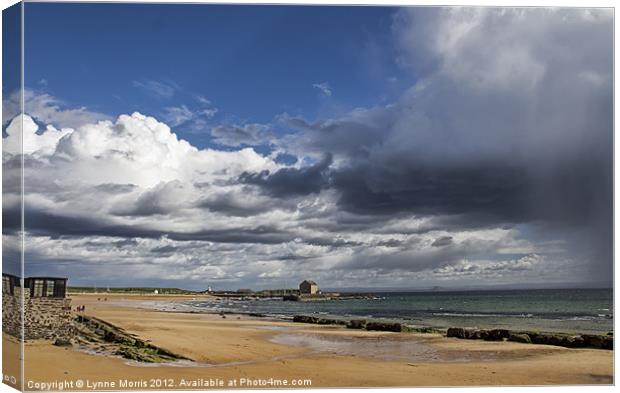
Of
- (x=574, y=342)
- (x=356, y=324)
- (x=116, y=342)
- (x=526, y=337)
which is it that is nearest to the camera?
(x=116, y=342)

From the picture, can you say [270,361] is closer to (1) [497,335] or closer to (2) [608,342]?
(1) [497,335]

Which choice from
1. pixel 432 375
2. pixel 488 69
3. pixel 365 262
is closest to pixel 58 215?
pixel 365 262

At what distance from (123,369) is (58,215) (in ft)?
7.70

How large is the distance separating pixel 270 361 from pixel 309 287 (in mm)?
1445

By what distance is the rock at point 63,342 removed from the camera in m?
10.3

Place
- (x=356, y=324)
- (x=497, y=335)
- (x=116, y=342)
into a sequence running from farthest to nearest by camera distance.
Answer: (x=356, y=324), (x=497, y=335), (x=116, y=342)

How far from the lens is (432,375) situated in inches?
404

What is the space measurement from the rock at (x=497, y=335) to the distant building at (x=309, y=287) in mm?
3678

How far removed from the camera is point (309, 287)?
37.3ft

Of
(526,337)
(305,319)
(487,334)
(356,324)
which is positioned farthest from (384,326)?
(526,337)

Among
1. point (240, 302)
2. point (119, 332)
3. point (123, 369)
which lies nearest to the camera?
point (123, 369)

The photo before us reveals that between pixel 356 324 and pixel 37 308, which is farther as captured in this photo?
pixel 356 324

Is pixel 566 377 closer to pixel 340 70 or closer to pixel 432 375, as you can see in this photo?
pixel 432 375

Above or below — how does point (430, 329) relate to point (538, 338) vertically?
above
